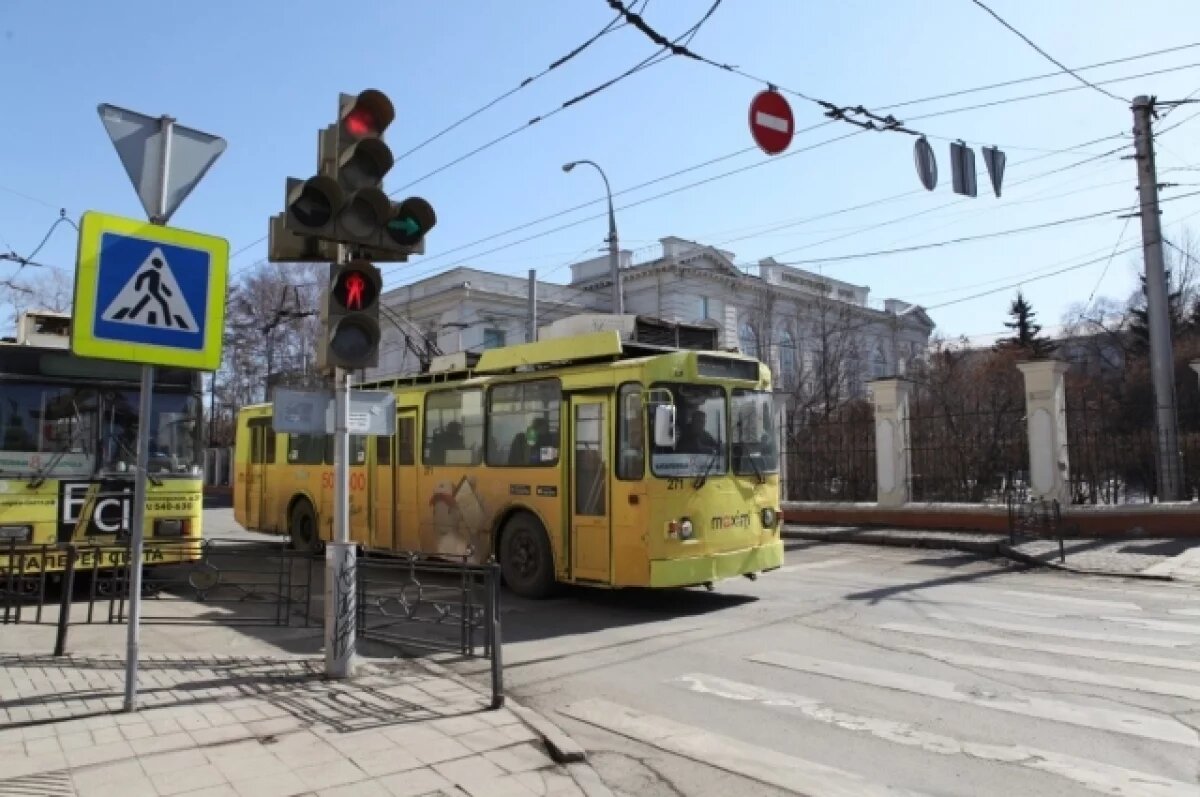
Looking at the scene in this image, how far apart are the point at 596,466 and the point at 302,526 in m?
8.64

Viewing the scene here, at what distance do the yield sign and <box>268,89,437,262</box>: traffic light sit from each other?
687mm

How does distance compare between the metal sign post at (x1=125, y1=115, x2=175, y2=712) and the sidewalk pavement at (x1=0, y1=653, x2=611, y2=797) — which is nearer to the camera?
the sidewalk pavement at (x1=0, y1=653, x2=611, y2=797)

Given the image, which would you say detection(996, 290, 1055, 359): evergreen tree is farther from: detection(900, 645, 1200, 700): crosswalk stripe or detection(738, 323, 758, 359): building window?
detection(900, 645, 1200, 700): crosswalk stripe

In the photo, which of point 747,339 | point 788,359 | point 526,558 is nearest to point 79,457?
point 526,558

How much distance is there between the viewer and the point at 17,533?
9992mm

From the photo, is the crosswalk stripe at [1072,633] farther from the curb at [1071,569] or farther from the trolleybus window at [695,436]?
the curb at [1071,569]

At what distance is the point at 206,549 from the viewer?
31.7ft

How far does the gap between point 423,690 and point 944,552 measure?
12476mm

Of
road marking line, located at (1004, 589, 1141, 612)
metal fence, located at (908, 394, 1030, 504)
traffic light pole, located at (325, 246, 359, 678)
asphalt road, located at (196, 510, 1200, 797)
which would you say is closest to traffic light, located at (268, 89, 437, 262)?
traffic light pole, located at (325, 246, 359, 678)

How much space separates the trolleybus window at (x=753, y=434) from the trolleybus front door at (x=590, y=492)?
1630 mm

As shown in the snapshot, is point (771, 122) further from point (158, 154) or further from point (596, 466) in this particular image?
point (158, 154)

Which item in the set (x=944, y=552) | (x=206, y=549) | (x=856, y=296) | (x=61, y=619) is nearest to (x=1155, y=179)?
(x=944, y=552)

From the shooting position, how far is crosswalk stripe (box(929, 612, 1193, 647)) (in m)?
8.24

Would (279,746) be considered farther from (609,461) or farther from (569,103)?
(569,103)
